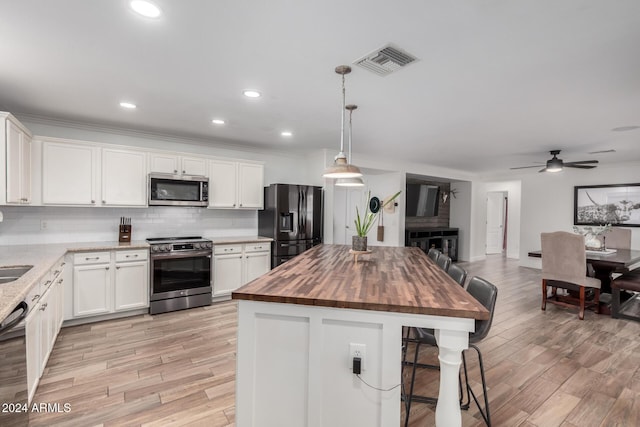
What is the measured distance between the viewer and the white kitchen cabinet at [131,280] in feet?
12.3

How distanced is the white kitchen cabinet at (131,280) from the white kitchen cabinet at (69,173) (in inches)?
31.3

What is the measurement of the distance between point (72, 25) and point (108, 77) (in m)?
0.76

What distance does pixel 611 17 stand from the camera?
1.69m

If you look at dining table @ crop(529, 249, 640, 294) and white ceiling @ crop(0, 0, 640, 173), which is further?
dining table @ crop(529, 249, 640, 294)

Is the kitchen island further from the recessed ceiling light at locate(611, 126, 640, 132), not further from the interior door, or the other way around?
the interior door

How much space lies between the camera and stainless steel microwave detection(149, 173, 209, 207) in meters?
4.09

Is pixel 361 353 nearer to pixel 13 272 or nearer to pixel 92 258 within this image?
pixel 13 272

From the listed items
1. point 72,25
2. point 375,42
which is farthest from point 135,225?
point 375,42

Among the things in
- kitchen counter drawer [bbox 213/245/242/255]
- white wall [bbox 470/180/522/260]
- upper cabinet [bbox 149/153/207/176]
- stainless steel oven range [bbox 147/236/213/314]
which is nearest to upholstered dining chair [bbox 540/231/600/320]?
white wall [bbox 470/180/522/260]

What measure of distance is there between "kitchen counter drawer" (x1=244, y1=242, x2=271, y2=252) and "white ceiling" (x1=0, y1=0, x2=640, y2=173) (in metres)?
1.73

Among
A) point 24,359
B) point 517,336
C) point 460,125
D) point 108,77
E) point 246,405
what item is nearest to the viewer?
point 246,405

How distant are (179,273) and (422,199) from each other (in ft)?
20.3

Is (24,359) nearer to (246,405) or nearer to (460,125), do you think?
(246,405)

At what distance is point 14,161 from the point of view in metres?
2.90
